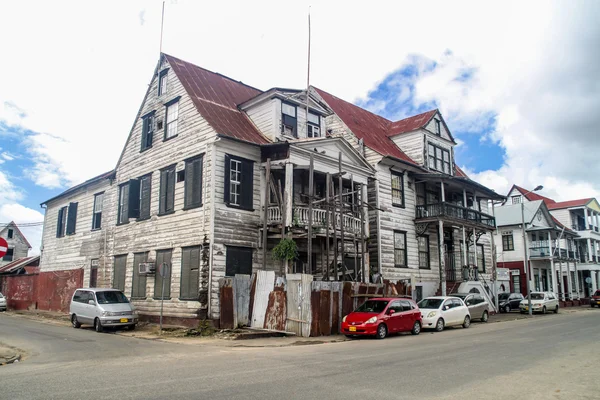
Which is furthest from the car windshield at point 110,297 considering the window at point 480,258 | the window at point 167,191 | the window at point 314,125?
the window at point 480,258

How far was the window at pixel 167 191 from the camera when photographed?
845 inches

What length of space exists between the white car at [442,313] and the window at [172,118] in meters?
13.8

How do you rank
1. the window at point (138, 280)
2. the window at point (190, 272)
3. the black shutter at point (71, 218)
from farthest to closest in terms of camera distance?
the black shutter at point (71, 218), the window at point (138, 280), the window at point (190, 272)

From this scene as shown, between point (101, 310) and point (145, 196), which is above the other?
point (145, 196)

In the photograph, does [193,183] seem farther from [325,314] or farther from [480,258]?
[480,258]

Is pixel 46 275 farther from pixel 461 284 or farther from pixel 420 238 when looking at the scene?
pixel 461 284

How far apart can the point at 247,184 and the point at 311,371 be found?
39.1 ft

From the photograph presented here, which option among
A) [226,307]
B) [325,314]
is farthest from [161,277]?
[325,314]

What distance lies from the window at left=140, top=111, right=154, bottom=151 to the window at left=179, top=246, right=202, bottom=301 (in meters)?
6.95

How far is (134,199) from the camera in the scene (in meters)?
23.5

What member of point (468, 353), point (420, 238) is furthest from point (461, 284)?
point (468, 353)

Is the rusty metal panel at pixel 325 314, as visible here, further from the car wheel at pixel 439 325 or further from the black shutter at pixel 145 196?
the black shutter at pixel 145 196

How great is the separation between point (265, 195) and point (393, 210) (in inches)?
375

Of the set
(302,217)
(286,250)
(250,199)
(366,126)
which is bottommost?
(286,250)
